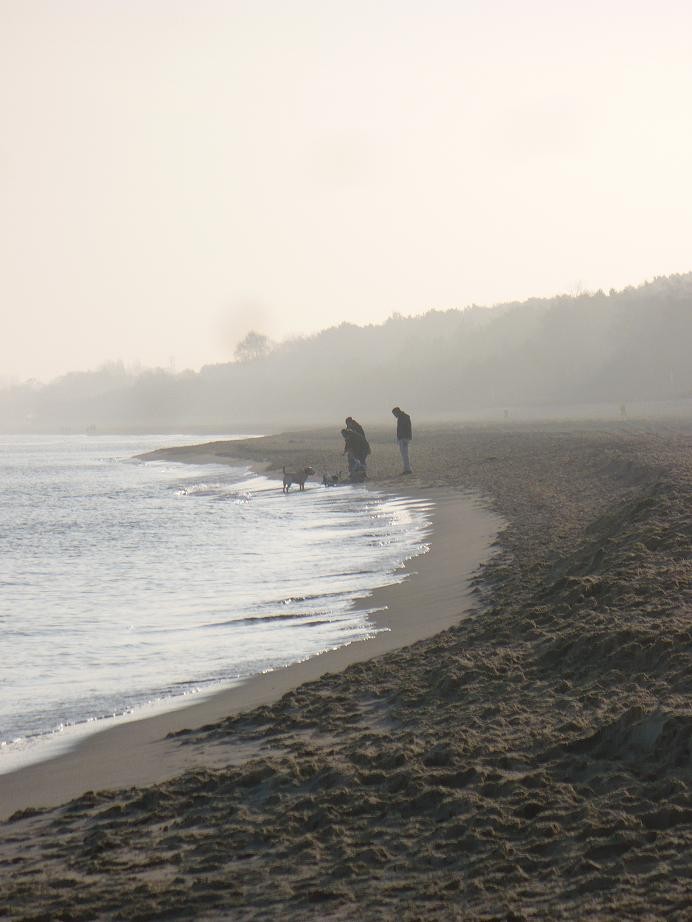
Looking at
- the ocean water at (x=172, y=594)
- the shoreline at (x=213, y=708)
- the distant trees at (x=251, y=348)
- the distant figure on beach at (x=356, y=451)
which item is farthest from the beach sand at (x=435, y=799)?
the distant trees at (x=251, y=348)

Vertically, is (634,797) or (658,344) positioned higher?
(658,344)

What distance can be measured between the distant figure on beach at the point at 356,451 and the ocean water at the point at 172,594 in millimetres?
1830

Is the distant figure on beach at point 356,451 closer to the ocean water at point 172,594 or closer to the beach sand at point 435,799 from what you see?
the ocean water at point 172,594

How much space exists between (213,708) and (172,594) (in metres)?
5.61

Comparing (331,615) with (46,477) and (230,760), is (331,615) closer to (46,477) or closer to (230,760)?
(230,760)

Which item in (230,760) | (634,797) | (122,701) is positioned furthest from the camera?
(122,701)

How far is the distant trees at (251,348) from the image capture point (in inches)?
7229

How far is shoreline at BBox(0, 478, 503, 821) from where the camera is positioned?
5.94 meters

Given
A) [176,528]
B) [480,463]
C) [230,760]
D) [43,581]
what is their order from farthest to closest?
[480,463] → [176,528] → [43,581] → [230,760]

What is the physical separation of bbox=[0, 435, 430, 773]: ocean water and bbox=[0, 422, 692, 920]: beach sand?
1.26 m

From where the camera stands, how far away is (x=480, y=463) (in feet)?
99.1

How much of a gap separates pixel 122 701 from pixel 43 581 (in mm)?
7236

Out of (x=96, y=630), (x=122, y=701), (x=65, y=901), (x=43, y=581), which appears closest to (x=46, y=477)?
(x=43, y=581)

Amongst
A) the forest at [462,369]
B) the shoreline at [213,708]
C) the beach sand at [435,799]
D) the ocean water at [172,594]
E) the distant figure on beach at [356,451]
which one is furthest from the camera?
the forest at [462,369]
